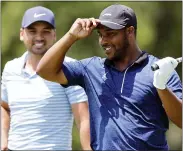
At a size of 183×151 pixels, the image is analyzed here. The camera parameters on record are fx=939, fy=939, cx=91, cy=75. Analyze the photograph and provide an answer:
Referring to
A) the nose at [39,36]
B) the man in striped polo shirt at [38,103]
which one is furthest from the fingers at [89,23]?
the nose at [39,36]

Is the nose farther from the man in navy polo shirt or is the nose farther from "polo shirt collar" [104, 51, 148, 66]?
"polo shirt collar" [104, 51, 148, 66]

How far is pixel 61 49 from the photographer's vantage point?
655 centimetres

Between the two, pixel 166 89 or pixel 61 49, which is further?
pixel 61 49

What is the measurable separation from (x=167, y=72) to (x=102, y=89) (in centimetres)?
51

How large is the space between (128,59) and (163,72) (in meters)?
0.41

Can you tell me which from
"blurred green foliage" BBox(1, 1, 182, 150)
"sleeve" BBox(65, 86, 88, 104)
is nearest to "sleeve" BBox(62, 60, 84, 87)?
"sleeve" BBox(65, 86, 88, 104)

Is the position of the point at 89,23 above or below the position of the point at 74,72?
above

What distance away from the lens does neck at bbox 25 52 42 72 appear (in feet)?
25.6

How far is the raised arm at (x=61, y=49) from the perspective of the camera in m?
6.50

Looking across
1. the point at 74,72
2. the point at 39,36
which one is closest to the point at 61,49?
the point at 74,72

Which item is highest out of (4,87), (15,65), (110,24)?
(110,24)

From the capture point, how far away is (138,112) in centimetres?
642

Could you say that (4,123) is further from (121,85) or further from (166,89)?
(166,89)

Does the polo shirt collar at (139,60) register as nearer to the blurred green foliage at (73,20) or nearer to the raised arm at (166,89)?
the raised arm at (166,89)
